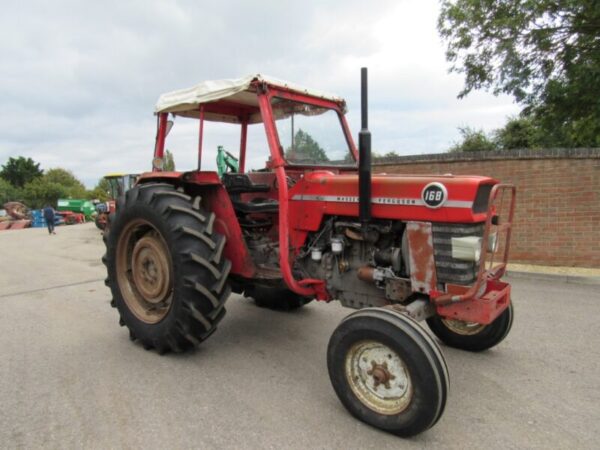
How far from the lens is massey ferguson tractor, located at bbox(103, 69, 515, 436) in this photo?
2566 millimetres

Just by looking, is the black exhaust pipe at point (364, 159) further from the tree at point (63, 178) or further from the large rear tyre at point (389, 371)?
the tree at point (63, 178)

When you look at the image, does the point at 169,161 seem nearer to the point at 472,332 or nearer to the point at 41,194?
the point at 472,332

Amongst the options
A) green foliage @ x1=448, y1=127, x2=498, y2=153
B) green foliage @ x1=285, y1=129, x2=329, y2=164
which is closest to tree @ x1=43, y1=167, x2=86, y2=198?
green foliage @ x1=448, y1=127, x2=498, y2=153

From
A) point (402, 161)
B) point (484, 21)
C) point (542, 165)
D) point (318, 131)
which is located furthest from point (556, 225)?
point (318, 131)

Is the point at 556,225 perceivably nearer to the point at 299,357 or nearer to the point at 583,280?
the point at 583,280

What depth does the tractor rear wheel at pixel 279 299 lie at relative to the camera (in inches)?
185

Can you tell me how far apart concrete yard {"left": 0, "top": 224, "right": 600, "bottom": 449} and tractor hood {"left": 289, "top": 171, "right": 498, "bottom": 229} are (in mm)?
1257

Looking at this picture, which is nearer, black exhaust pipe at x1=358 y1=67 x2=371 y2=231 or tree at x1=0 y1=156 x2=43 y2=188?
black exhaust pipe at x1=358 y1=67 x2=371 y2=231

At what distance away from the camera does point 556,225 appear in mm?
7051

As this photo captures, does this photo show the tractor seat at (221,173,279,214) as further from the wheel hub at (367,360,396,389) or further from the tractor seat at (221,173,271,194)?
the wheel hub at (367,360,396,389)

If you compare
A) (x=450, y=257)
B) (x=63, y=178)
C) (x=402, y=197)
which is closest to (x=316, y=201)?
(x=402, y=197)

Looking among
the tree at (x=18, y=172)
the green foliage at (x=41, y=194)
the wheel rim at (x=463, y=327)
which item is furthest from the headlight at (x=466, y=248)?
the tree at (x=18, y=172)

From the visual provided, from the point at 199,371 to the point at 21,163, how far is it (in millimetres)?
61380

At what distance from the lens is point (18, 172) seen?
52.7 m
